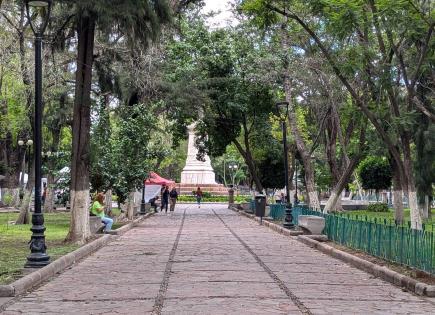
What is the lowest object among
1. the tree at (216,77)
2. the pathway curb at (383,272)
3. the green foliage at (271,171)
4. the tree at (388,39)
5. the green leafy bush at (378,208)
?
the pathway curb at (383,272)

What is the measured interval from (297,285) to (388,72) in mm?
6409

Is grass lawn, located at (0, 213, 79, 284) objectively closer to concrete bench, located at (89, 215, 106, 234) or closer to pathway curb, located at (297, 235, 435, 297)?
concrete bench, located at (89, 215, 106, 234)

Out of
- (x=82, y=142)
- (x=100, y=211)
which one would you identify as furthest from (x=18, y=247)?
(x=100, y=211)

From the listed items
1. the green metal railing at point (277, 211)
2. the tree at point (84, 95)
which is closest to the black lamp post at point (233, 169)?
the green metal railing at point (277, 211)

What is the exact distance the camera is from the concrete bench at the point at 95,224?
20.7 meters

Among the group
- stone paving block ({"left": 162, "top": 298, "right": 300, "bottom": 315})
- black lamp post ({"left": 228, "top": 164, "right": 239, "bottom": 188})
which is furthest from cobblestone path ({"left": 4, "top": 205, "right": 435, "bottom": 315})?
black lamp post ({"left": 228, "top": 164, "right": 239, "bottom": 188})

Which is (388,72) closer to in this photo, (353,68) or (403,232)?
(353,68)

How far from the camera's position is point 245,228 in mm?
27281

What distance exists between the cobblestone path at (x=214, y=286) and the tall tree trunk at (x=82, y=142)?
115 centimetres

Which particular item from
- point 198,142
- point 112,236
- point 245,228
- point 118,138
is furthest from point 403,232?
point 198,142

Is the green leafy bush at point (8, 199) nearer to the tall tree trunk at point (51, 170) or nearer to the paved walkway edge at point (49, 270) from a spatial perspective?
the tall tree trunk at point (51, 170)

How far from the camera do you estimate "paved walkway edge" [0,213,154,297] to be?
1023cm

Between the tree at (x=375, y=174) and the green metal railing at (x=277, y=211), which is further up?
the tree at (x=375, y=174)

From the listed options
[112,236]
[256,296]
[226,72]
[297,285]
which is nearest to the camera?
[256,296]
